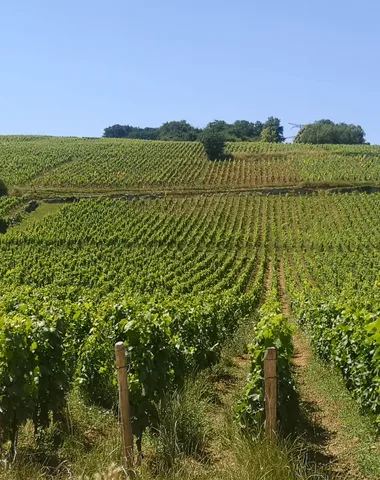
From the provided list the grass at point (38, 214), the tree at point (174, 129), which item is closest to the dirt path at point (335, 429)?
the grass at point (38, 214)

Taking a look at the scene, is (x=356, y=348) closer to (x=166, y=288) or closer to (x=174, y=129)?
(x=166, y=288)

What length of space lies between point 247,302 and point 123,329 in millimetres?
19288

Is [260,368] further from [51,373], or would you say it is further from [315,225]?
[315,225]

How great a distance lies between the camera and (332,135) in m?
141

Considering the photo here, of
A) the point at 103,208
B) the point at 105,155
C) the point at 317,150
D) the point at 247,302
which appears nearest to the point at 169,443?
the point at 247,302

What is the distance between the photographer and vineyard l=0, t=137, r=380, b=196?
236 ft

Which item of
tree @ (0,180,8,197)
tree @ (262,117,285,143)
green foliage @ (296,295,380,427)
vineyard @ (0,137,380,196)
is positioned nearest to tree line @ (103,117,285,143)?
tree @ (262,117,285,143)

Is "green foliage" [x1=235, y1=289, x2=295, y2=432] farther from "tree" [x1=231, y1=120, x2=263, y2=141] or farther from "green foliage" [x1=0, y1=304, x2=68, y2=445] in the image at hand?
"tree" [x1=231, y1=120, x2=263, y2=141]

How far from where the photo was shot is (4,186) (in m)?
68.9

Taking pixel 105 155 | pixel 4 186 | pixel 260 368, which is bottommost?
pixel 260 368

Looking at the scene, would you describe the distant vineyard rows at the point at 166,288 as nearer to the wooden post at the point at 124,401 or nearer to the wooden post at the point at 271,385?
the wooden post at the point at 124,401

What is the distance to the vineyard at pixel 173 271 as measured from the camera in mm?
7469

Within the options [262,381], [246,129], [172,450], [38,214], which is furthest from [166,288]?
[246,129]

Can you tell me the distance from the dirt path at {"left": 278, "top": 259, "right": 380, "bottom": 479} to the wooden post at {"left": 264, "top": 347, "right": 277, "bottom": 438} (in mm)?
854
